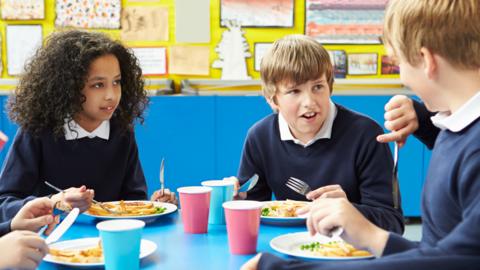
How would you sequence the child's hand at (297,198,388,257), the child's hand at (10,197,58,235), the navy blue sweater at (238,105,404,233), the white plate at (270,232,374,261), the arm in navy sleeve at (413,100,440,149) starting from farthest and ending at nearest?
the navy blue sweater at (238,105,404,233), the arm in navy sleeve at (413,100,440,149), the child's hand at (10,197,58,235), the white plate at (270,232,374,261), the child's hand at (297,198,388,257)

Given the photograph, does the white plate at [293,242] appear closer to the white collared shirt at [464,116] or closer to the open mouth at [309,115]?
the white collared shirt at [464,116]

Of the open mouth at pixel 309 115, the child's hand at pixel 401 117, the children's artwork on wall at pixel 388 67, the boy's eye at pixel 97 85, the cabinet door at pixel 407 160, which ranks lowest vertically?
the cabinet door at pixel 407 160

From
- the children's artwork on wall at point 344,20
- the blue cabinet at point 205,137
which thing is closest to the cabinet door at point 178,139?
the blue cabinet at point 205,137

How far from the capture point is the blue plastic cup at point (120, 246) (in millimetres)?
873

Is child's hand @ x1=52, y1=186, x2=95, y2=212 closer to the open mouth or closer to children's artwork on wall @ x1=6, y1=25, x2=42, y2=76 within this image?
the open mouth

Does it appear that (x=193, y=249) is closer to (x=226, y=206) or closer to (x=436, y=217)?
(x=226, y=206)

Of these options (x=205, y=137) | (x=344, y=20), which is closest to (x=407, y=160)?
(x=344, y=20)

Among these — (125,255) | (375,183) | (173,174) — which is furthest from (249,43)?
(125,255)

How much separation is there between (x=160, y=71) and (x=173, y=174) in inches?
27.3

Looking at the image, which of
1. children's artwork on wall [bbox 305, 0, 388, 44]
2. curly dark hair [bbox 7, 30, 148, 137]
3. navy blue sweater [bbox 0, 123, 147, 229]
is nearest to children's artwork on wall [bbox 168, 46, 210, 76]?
children's artwork on wall [bbox 305, 0, 388, 44]

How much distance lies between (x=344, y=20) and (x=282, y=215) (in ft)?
7.99

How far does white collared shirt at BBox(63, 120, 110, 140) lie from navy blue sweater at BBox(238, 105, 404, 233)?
0.46 m

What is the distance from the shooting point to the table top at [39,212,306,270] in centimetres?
96

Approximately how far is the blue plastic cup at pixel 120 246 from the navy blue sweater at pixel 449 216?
0.22 metres
